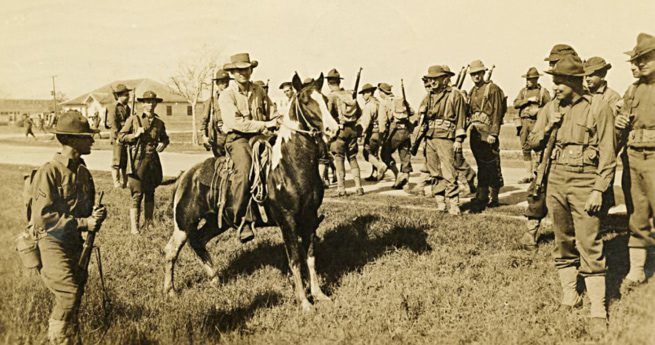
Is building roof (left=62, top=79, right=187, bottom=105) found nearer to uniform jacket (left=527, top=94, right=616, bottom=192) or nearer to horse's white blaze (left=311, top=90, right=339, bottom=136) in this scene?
horse's white blaze (left=311, top=90, right=339, bottom=136)

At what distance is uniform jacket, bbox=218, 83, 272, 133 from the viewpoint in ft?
23.3

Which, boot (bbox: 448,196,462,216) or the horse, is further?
boot (bbox: 448,196,462,216)

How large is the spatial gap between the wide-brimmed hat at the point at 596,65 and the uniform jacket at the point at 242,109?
179 inches

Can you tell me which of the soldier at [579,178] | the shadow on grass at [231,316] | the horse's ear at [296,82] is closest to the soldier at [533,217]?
the soldier at [579,178]

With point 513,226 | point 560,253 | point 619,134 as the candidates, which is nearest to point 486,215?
point 513,226

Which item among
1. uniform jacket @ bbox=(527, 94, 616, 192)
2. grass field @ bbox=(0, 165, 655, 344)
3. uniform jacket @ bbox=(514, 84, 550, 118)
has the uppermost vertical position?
A: uniform jacket @ bbox=(514, 84, 550, 118)

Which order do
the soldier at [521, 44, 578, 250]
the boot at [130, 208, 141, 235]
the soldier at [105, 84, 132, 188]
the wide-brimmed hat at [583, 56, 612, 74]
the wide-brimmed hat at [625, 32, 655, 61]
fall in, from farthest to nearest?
1. the soldier at [105, 84, 132, 188]
2. the boot at [130, 208, 141, 235]
3. the soldier at [521, 44, 578, 250]
4. the wide-brimmed hat at [583, 56, 612, 74]
5. the wide-brimmed hat at [625, 32, 655, 61]

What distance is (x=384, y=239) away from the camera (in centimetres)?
861

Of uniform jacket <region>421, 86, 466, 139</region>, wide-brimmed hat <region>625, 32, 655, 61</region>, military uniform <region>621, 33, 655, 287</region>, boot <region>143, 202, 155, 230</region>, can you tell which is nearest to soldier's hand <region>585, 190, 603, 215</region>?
military uniform <region>621, 33, 655, 287</region>

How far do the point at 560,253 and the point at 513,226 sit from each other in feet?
10.6

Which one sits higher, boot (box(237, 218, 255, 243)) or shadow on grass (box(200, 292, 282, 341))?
boot (box(237, 218, 255, 243))

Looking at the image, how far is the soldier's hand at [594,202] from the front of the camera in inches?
211

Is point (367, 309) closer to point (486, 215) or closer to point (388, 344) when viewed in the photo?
point (388, 344)

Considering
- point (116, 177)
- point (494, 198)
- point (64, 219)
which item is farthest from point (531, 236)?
point (116, 177)
